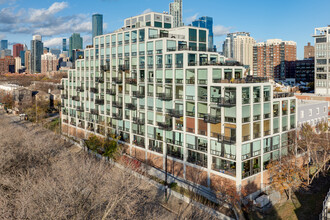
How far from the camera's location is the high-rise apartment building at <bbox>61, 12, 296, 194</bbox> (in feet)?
133

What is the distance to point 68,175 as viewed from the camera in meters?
30.4

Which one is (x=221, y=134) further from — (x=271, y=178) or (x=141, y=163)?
(x=141, y=163)

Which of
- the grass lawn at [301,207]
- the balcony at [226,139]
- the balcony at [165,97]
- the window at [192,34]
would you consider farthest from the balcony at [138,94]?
the grass lawn at [301,207]

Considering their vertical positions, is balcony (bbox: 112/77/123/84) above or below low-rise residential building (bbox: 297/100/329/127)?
above

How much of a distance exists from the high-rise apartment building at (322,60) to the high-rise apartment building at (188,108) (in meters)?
Result: 71.1

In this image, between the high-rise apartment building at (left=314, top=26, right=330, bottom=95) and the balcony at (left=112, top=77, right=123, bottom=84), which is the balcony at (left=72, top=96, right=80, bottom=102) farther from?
the high-rise apartment building at (left=314, top=26, right=330, bottom=95)

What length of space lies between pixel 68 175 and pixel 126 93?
3011 centimetres

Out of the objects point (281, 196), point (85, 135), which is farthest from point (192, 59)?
point (85, 135)

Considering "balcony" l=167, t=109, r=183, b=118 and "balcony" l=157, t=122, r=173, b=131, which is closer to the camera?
"balcony" l=167, t=109, r=183, b=118

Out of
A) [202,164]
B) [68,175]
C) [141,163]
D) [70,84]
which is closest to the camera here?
[68,175]

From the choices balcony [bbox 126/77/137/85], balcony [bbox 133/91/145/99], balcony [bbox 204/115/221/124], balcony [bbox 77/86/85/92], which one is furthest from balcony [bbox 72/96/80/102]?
balcony [bbox 204/115/221/124]

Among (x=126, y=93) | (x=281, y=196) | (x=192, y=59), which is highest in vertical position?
(x=192, y=59)

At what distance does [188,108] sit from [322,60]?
280 feet

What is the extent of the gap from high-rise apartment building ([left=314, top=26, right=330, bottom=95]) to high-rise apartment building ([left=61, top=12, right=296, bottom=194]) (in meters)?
71.1
